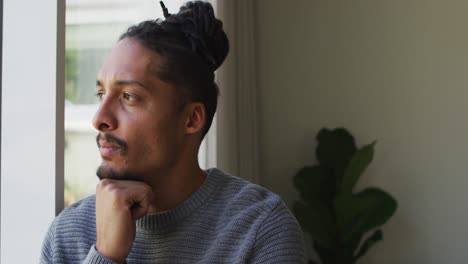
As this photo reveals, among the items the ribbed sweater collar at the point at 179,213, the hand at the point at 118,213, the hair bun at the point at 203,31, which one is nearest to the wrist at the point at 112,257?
Answer: the hand at the point at 118,213

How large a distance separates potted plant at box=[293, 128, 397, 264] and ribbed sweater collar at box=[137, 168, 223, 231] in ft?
5.83

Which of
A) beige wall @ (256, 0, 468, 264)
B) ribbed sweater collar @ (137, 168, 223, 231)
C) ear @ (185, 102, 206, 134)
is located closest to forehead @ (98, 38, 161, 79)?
ear @ (185, 102, 206, 134)

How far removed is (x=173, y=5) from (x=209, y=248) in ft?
3.87

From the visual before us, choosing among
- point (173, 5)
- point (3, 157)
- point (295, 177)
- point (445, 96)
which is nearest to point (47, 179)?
point (3, 157)

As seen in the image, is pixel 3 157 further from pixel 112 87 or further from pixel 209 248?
pixel 209 248

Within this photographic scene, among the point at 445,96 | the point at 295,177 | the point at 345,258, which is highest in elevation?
the point at 445,96

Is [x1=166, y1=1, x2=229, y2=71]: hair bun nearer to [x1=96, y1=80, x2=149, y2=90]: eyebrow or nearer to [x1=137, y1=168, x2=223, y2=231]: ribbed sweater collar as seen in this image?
[x1=96, y1=80, x2=149, y2=90]: eyebrow

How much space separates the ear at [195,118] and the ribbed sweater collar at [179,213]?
0.13m

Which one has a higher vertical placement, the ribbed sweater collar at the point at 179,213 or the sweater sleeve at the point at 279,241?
the ribbed sweater collar at the point at 179,213

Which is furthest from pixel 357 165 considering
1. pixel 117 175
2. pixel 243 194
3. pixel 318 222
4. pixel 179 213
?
pixel 117 175

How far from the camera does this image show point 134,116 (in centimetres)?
102

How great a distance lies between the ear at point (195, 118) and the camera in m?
1.09

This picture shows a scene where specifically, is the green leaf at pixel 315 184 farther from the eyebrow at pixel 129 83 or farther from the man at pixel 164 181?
the eyebrow at pixel 129 83

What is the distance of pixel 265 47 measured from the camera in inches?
127
